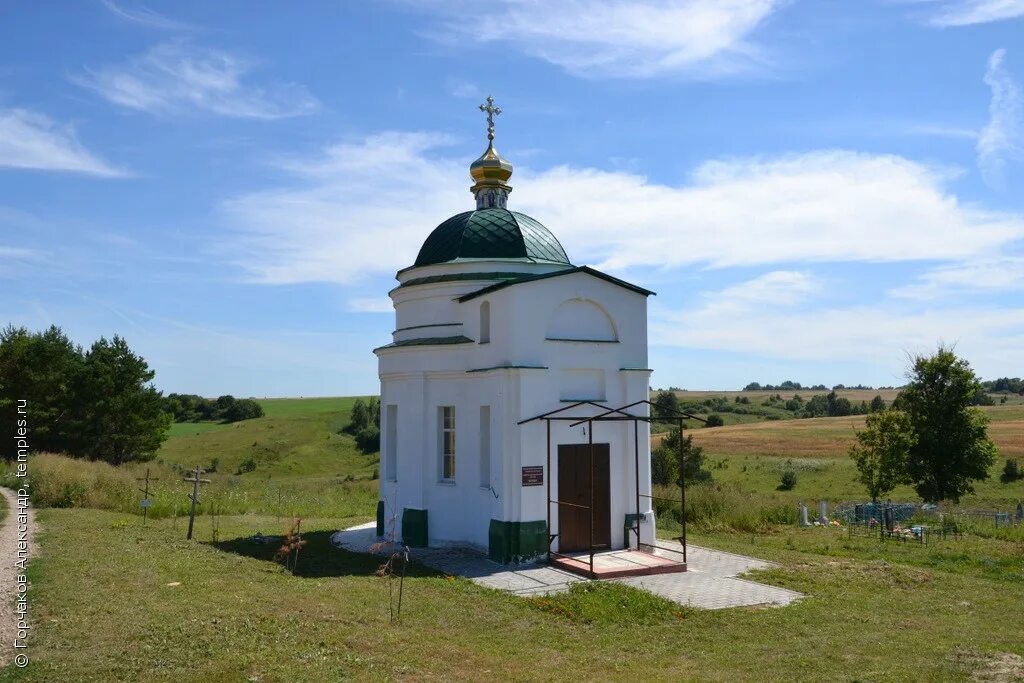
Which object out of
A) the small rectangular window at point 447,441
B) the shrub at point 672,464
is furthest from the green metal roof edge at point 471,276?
the shrub at point 672,464

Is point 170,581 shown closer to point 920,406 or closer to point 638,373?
point 638,373

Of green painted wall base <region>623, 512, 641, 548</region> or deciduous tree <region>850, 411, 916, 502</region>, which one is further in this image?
deciduous tree <region>850, 411, 916, 502</region>

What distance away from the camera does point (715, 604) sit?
39.5ft

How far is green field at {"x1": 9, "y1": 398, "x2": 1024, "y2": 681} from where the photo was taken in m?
8.56

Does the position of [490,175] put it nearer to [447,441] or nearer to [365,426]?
[447,441]

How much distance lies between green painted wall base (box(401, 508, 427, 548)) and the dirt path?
6.96 meters

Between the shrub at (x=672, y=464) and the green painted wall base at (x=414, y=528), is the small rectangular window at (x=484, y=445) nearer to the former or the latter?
the green painted wall base at (x=414, y=528)

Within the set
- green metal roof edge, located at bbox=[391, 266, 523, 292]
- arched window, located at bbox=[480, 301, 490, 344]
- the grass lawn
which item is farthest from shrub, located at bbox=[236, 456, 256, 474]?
arched window, located at bbox=[480, 301, 490, 344]

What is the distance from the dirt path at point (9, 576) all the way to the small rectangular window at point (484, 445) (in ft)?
26.7

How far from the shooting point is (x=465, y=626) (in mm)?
10617

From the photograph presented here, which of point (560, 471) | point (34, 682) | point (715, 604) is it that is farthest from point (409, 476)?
point (34, 682)

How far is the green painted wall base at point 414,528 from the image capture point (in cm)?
1698

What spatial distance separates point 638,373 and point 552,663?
26.8 ft

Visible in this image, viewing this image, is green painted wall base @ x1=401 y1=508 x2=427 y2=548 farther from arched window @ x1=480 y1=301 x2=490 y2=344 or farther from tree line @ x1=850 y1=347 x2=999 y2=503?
tree line @ x1=850 y1=347 x2=999 y2=503
